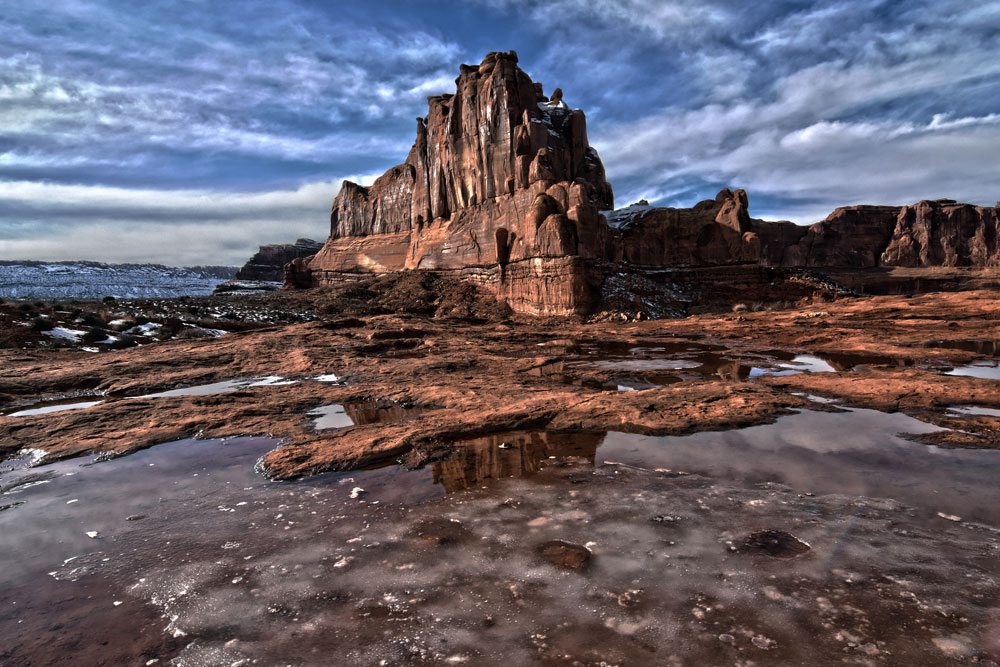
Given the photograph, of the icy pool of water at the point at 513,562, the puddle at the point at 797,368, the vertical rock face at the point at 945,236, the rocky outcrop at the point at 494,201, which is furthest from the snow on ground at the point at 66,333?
the vertical rock face at the point at 945,236

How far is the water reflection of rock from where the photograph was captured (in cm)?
496

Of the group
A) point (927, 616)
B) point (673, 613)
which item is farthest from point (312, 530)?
point (927, 616)

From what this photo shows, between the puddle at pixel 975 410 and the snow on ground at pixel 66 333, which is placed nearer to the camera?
the puddle at pixel 975 410

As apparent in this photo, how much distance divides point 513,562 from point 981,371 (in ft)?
40.7

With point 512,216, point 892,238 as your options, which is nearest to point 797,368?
point 512,216

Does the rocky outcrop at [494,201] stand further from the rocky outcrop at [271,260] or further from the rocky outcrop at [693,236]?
the rocky outcrop at [271,260]

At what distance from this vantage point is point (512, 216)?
33844 millimetres

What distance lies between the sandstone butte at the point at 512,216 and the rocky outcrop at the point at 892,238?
44784 mm

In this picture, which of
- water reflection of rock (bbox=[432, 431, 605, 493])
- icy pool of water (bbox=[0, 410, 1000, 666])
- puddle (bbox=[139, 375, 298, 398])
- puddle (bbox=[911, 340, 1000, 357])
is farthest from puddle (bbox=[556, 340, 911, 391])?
puddle (bbox=[139, 375, 298, 398])

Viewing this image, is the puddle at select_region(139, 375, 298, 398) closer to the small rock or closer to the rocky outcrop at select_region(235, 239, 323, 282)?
the small rock

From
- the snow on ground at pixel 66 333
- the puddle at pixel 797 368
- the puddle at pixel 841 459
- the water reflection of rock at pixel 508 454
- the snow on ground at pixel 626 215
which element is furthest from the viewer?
the snow on ground at pixel 626 215

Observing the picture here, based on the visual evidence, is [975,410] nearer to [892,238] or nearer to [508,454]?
[508,454]

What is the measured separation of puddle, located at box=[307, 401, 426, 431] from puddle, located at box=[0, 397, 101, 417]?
419cm

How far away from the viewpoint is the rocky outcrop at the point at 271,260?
95.2 meters
